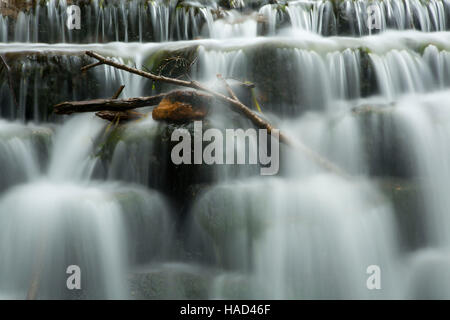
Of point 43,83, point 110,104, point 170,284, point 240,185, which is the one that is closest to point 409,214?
point 240,185

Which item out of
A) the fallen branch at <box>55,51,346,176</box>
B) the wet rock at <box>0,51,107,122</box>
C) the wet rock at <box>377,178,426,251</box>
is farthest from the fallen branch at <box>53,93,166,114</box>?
the wet rock at <box>377,178,426,251</box>

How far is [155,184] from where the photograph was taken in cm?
386

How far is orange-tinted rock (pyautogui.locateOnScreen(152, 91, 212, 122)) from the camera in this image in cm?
390

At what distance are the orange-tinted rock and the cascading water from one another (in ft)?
0.33

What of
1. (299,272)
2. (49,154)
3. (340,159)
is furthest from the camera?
(49,154)

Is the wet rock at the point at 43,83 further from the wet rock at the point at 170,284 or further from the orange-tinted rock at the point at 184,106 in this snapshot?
the wet rock at the point at 170,284

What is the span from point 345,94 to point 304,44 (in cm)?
86

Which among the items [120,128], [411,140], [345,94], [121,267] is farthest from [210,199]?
[345,94]

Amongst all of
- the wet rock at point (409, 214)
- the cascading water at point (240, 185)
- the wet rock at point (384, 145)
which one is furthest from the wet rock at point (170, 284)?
the wet rock at point (384, 145)

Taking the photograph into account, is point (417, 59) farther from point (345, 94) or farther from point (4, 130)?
point (4, 130)

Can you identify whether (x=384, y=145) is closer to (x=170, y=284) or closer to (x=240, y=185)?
(x=240, y=185)

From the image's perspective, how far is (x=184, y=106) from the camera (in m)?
3.89

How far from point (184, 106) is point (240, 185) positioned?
0.97 m

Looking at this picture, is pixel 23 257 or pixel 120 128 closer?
pixel 23 257
